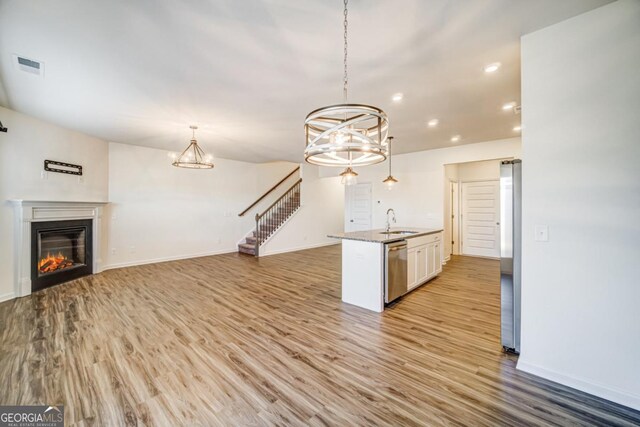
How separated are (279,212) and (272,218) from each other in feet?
1.02

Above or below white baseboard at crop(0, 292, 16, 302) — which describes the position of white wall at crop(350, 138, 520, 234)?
above

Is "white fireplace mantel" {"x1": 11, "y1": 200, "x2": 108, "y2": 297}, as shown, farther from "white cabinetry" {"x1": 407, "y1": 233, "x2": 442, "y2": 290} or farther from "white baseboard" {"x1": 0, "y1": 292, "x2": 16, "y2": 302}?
"white cabinetry" {"x1": 407, "y1": 233, "x2": 442, "y2": 290}

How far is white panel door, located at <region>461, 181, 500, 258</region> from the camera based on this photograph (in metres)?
6.92

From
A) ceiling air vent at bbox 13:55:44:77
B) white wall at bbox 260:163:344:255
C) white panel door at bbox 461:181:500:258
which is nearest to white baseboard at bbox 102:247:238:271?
white wall at bbox 260:163:344:255

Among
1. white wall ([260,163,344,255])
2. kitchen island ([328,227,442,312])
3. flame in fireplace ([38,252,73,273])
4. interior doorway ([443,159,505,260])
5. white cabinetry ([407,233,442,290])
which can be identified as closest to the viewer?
kitchen island ([328,227,442,312])

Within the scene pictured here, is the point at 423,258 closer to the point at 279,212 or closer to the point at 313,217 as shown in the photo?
the point at 313,217

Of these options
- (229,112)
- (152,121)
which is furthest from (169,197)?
(229,112)

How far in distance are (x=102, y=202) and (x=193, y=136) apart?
2482 millimetres

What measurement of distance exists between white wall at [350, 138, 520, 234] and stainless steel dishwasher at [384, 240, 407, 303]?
298 centimetres

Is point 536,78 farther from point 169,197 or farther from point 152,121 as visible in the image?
point 169,197

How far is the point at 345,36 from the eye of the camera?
2.12 metres

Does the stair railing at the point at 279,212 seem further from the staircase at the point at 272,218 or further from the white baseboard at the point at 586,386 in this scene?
the white baseboard at the point at 586,386

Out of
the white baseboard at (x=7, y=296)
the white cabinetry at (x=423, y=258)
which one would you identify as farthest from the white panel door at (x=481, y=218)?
the white baseboard at (x=7, y=296)

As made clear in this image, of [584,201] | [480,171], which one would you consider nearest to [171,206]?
[584,201]
